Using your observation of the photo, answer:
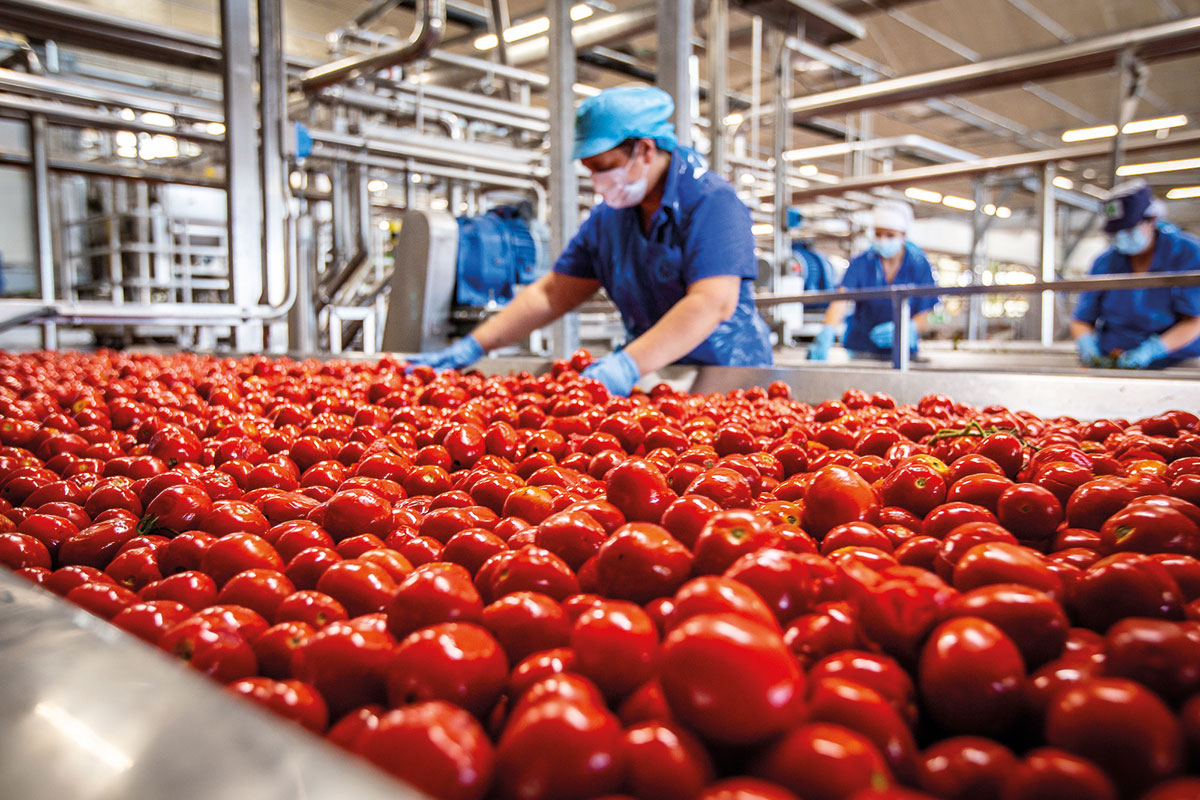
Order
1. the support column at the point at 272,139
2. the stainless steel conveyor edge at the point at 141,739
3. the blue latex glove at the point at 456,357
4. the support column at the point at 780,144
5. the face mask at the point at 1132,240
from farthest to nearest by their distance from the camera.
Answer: the support column at the point at 780,144 → the face mask at the point at 1132,240 → the support column at the point at 272,139 → the blue latex glove at the point at 456,357 → the stainless steel conveyor edge at the point at 141,739

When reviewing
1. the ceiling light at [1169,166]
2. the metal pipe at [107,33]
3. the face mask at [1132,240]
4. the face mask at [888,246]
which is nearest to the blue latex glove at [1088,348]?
the face mask at [1132,240]

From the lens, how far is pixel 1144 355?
4.52 m

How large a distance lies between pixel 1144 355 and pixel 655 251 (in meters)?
3.11

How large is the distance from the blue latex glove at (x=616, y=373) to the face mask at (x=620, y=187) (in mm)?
768

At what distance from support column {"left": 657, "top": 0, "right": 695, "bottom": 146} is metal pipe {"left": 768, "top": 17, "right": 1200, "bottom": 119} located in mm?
1805

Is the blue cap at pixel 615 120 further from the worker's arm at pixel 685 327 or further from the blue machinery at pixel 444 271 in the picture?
the blue machinery at pixel 444 271

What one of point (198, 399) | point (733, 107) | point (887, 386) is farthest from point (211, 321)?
point (733, 107)

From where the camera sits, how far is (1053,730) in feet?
1.94

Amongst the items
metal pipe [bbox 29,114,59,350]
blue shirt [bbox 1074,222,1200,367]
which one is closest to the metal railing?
blue shirt [bbox 1074,222,1200,367]

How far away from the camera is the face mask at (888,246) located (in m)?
5.95

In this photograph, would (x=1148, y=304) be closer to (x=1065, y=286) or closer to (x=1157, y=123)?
(x=1065, y=286)

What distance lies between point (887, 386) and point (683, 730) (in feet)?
7.25

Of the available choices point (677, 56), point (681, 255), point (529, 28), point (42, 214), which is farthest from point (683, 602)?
point (529, 28)

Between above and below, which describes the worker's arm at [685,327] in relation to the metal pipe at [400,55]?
below
